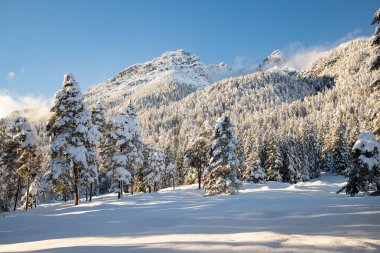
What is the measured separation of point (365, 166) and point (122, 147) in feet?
87.4

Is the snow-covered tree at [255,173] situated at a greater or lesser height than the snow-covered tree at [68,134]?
lesser

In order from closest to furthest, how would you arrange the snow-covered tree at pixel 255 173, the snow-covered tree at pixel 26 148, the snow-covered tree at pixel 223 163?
the snow-covered tree at pixel 26 148, the snow-covered tree at pixel 223 163, the snow-covered tree at pixel 255 173

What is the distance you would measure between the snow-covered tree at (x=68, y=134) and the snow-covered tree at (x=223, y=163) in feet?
51.9

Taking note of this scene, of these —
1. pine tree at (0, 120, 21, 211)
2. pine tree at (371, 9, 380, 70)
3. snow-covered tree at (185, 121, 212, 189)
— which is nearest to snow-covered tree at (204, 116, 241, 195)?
snow-covered tree at (185, 121, 212, 189)

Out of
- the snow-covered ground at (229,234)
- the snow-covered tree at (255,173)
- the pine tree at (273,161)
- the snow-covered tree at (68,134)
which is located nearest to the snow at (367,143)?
the snow-covered ground at (229,234)

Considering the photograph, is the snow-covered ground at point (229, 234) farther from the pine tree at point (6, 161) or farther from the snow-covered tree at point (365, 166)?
the pine tree at point (6, 161)

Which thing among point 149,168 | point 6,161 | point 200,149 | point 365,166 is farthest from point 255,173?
point 6,161

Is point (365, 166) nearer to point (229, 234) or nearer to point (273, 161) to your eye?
point (229, 234)

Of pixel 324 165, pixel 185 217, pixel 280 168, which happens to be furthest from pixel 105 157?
pixel 324 165

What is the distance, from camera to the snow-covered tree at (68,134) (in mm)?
27594

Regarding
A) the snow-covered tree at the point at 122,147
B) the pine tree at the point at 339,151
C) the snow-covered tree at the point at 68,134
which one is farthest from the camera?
the pine tree at the point at 339,151

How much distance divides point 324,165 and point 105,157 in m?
75.6

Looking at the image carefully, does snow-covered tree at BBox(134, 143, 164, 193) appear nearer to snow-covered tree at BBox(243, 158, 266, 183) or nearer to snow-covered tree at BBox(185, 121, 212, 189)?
snow-covered tree at BBox(185, 121, 212, 189)

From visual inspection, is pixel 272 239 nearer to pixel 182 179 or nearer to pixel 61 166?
pixel 61 166
